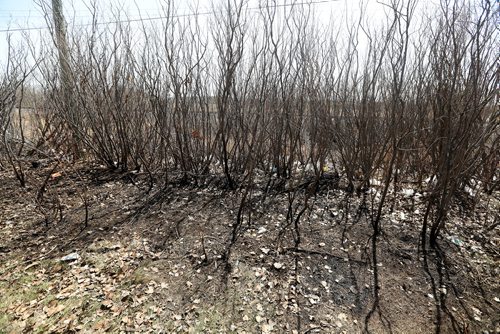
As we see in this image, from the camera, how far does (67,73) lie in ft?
13.2

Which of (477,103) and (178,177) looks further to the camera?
(178,177)

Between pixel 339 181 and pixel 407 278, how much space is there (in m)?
1.77

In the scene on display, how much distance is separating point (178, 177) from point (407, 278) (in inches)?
111

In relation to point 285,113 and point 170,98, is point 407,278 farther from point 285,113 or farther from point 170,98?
point 170,98

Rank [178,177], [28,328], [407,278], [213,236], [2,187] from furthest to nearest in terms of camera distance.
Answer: [178,177], [2,187], [213,236], [407,278], [28,328]

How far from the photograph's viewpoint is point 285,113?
3633 mm

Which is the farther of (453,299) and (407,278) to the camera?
(407,278)

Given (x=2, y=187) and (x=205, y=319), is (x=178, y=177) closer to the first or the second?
(x=2, y=187)

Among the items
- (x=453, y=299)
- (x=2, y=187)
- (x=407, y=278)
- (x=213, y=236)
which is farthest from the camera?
(x=2, y=187)

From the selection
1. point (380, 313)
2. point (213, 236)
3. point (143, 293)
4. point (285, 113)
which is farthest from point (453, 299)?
point (285, 113)

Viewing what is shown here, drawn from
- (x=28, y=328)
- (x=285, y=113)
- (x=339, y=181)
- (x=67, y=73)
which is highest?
(x=67, y=73)

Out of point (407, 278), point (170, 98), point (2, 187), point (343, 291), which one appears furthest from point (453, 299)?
point (2, 187)

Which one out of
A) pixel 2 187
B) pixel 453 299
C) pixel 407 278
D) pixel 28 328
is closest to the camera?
pixel 28 328

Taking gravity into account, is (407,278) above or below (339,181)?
below
